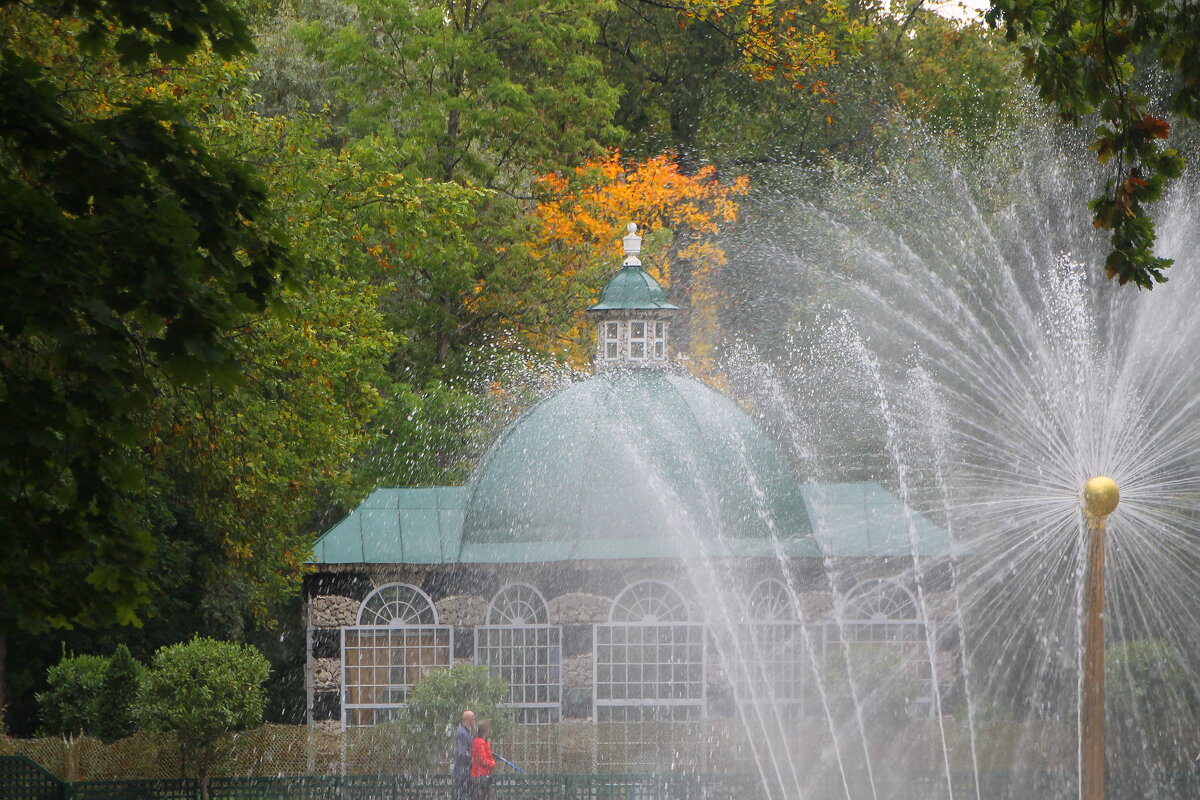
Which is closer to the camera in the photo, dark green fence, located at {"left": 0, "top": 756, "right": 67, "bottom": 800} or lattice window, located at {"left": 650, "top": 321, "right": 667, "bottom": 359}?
dark green fence, located at {"left": 0, "top": 756, "right": 67, "bottom": 800}

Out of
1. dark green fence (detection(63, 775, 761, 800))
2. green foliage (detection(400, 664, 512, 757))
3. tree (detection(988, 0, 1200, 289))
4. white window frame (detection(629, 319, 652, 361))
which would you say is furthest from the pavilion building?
tree (detection(988, 0, 1200, 289))

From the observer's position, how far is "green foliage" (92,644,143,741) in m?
22.0

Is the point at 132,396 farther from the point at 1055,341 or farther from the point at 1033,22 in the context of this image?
the point at 1055,341

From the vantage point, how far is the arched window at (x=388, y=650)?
21.8m

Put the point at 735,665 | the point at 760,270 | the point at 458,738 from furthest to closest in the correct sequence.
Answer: the point at 760,270 → the point at 735,665 → the point at 458,738

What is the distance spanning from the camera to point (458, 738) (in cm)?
1630

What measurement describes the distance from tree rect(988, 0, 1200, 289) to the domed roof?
41.4 ft

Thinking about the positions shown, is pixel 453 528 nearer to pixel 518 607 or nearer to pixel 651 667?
pixel 518 607

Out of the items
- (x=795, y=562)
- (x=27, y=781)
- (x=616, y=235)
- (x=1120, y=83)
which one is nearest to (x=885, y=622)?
(x=795, y=562)

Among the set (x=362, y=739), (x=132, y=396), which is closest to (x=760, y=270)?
(x=362, y=739)

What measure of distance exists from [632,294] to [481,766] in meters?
8.46

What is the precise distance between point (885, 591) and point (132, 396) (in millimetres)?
16287

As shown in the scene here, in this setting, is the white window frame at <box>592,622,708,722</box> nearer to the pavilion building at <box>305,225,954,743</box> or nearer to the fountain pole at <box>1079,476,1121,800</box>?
the pavilion building at <box>305,225,954,743</box>

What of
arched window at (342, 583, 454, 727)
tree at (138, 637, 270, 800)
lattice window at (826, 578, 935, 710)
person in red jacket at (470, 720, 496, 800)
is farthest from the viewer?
arched window at (342, 583, 454, 727)
